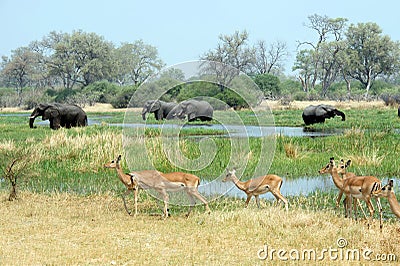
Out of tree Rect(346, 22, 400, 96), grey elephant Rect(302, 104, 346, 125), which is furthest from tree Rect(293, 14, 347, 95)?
grey elephant Rect(302, 104, 346, 125)

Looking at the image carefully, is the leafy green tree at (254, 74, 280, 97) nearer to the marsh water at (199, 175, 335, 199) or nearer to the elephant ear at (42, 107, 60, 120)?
the elephant ear at (42, 107, 60, 120)

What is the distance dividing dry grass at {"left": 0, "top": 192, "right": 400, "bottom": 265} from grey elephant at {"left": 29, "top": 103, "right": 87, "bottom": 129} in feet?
61.2

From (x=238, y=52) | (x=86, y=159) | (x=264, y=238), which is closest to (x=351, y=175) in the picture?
(x=264, y=238)

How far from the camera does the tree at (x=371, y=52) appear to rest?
2744 inches

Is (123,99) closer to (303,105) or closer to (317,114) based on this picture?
(303,105)

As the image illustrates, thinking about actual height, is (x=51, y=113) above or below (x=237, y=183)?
above

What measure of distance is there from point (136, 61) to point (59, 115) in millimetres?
69611

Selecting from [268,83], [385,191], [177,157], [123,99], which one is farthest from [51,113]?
[268,83]

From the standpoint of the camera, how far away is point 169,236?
771 cm

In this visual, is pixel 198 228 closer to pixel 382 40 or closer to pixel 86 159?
pixel 86 159

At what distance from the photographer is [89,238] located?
25.0ft

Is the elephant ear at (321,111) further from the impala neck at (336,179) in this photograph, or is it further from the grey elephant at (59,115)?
the impala neck at (336,179)

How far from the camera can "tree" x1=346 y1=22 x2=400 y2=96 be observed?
229 ft

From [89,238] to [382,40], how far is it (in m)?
68.6
